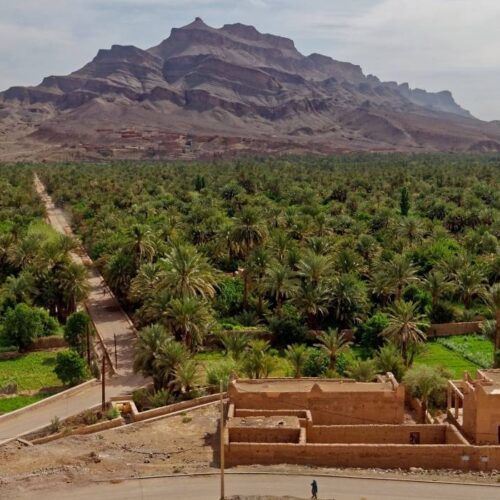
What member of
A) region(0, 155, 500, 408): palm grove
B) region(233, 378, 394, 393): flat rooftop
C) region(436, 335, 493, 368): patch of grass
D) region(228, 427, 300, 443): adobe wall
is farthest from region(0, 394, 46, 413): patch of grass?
region(436, 335, 493, 368): patch of grass

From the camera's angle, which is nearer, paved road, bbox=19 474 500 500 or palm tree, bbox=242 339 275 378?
paved road, bbox=19 474 500 500

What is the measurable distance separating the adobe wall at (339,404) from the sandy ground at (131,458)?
207cm

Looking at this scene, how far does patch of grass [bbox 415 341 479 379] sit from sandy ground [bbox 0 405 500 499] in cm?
1299

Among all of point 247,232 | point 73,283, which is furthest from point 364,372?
point 247,232

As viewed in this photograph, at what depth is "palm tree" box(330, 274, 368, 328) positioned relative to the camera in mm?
41531

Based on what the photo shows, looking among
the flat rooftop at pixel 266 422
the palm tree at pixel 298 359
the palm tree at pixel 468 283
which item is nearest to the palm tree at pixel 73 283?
the palm tree at pixel 298 359

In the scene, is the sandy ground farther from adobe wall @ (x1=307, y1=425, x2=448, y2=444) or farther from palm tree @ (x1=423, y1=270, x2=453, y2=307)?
palm tree @ (x1=423, y1=270, x2=453, y2=307)

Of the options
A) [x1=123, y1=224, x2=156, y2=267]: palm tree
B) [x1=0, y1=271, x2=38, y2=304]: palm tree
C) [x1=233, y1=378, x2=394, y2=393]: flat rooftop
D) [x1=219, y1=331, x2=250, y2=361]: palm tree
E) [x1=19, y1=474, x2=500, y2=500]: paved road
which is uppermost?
[x1=123, y1=224, x2=156, y2=267]: palm tree

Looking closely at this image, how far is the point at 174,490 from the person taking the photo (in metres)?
21.6

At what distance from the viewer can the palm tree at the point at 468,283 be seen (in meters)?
44.6

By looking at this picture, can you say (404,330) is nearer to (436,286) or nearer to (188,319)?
(436,286)

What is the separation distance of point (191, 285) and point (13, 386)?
1044 cm

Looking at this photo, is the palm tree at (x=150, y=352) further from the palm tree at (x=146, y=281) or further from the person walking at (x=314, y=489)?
the person walking at (x=314, y=489)

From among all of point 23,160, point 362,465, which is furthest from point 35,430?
point 23,160
